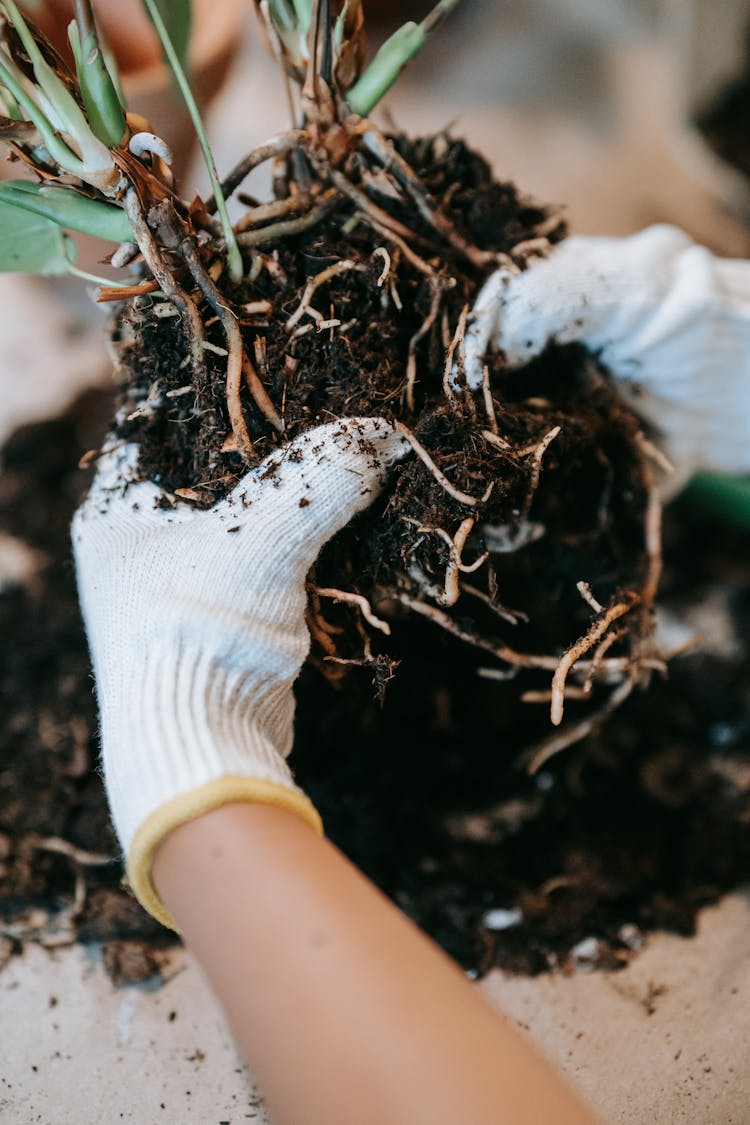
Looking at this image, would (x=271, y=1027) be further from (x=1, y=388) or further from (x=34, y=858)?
(x=1, y=388)

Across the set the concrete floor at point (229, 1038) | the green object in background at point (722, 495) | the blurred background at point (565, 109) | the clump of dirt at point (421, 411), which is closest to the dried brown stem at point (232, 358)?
the clump of dirt at point (421, 411)

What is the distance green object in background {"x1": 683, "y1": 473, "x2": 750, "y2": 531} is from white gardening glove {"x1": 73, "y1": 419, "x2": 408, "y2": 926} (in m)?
0.45

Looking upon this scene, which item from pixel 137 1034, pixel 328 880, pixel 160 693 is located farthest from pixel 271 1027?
pixel 137 1034

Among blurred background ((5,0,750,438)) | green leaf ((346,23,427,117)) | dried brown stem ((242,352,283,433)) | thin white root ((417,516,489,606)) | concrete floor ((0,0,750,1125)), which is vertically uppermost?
blurred background ((5,0,750,438))

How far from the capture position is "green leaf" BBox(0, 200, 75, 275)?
1.91ft

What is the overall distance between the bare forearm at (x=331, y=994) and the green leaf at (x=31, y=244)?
0.40 metres

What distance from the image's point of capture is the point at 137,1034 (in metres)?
0.64

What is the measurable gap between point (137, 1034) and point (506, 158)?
1.32 m

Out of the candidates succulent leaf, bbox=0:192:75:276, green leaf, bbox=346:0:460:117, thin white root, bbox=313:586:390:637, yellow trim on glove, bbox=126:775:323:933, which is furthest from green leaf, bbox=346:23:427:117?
yellow trim on glove, bbox=126:775:323:933

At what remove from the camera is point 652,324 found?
0.71 m

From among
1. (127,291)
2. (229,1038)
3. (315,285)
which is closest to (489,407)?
(315,285)

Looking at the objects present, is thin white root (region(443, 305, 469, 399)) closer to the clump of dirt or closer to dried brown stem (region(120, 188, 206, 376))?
the clump of dirt

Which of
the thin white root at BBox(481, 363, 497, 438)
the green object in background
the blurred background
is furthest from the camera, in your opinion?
the blurred background

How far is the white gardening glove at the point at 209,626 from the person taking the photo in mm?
464
